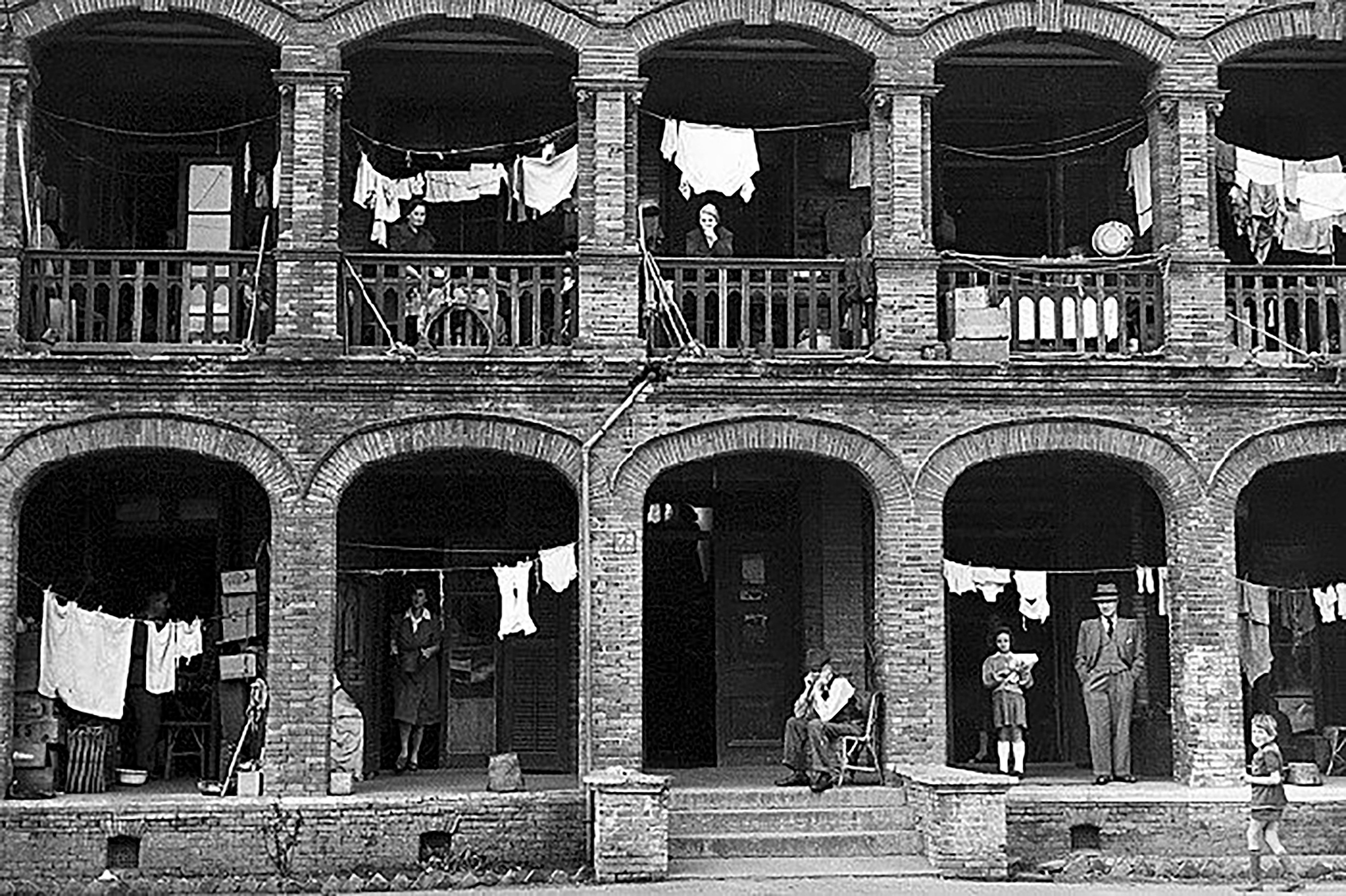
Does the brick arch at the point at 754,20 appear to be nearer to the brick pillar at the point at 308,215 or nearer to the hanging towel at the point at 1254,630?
the brick pillar at the point at 308,215

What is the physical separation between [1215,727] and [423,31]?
11.2 meters

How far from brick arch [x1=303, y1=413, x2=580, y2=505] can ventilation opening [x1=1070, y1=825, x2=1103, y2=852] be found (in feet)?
20.2

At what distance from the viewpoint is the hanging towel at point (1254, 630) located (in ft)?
65.0

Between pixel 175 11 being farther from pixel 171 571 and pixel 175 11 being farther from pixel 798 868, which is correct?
pixel 798 868

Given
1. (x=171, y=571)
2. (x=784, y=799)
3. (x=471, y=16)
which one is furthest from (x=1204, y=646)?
(x=171, y=571)

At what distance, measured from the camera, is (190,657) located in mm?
19750

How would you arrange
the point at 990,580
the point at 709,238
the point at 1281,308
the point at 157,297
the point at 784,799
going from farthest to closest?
the point at 709,238
the point at 1281,308
the point at 990,580
the point at 157,297
the point at 784,799

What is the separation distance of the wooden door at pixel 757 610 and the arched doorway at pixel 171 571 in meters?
5.53

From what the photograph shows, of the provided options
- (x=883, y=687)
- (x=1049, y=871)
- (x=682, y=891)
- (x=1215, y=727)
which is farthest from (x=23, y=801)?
(x=1215, y=727)

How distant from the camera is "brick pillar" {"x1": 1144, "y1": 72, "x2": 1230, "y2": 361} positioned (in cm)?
1931

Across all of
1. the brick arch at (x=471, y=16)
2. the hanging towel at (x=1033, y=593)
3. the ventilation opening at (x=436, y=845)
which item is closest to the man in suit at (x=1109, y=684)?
the hanging towel at (x=1033, y=593)

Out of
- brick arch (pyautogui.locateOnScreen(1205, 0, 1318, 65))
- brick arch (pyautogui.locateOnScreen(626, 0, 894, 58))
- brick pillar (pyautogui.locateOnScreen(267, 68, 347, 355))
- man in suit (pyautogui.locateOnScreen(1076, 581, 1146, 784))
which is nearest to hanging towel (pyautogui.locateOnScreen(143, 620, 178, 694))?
brick pillar (pyautogui.locateOnScreen(267, 68, 347, 355))

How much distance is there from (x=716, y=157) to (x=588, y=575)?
193 inches

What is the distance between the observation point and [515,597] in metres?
19.1
